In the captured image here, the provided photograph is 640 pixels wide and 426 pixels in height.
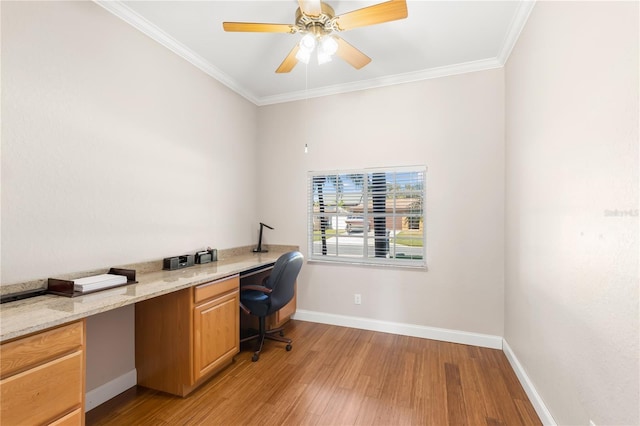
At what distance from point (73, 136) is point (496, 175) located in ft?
12.0

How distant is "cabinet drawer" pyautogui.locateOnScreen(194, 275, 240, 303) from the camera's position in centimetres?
214

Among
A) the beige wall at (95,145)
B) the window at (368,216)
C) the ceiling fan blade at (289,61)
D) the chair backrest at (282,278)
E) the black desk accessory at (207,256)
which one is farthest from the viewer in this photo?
the window at (368,216)

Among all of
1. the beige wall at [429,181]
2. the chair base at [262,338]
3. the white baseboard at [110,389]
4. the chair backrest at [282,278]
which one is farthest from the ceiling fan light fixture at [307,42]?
the white baseboard at [110,389]

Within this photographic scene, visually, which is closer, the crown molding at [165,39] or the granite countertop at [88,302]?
the granite countertop at [88,302]

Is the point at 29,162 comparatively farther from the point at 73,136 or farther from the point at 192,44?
the point at 192,44

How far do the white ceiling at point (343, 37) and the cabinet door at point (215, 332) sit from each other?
2346 millimetres

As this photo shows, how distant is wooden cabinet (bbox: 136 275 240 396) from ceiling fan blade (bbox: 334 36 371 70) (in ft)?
7.12

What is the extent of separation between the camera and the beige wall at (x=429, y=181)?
291cm

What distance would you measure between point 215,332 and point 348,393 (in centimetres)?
118

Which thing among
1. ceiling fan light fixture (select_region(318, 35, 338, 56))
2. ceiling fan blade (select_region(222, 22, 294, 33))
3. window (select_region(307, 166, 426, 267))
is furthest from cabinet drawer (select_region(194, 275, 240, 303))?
ceiling fan light fixture (select_region(318, 35, 338, 56))

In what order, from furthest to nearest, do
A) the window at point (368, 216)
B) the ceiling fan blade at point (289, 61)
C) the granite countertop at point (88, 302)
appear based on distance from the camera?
the window at point (368, 216) → the ceiling fan blade at point (289, 61) → the granite countertop at point (88, 302)

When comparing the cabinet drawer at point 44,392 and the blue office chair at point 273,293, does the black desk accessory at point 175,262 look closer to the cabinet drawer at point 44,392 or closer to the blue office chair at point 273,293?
the blue office chair at point 273,293

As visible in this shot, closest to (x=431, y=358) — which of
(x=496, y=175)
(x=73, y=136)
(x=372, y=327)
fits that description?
(x=372, y=327)

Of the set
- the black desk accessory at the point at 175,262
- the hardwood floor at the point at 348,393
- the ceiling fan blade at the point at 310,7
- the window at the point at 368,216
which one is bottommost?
the hardwood floor at the point at 348,393
